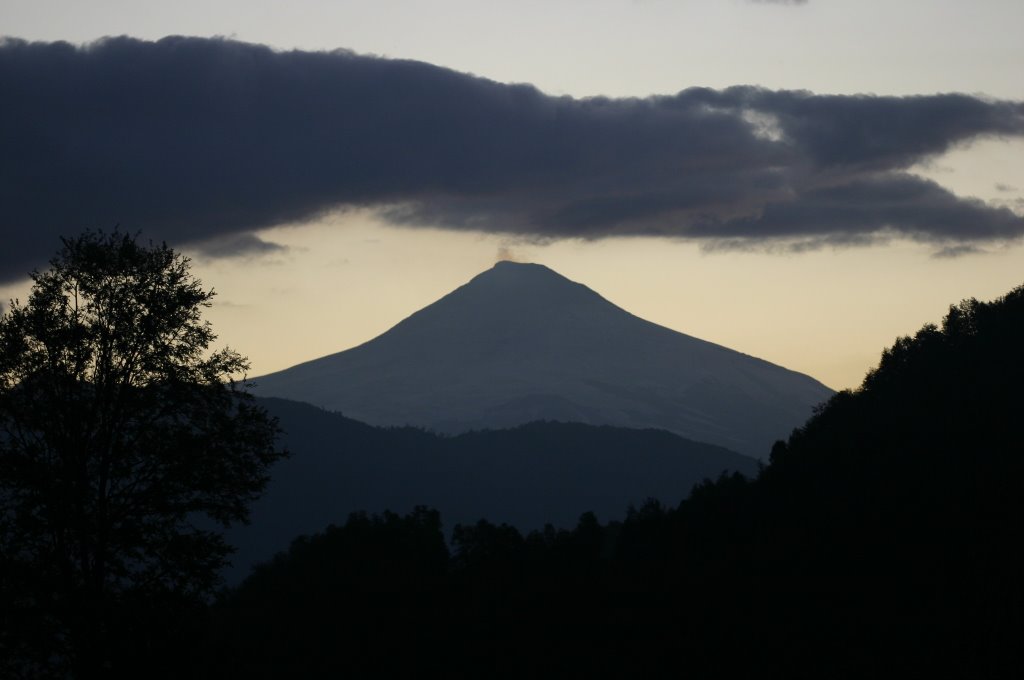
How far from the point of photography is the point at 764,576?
99.9 m

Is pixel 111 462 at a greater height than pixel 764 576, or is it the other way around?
pixel 111 462

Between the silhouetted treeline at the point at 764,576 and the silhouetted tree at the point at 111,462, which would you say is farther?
the silhouetted treeline at the point at 764,576

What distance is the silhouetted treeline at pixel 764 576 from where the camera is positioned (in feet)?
270

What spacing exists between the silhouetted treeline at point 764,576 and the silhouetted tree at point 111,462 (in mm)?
48979

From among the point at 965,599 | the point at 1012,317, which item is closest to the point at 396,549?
the point at 965,599

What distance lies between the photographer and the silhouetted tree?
23.0 m

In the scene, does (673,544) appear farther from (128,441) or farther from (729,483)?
(128,441)

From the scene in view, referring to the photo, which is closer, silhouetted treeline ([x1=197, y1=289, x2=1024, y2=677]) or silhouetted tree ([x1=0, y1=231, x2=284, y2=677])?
silhouetted tree ([x1=0, y1=231, x2=284, y2=677])

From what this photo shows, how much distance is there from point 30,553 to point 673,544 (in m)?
96.7

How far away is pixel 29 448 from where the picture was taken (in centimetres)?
2367

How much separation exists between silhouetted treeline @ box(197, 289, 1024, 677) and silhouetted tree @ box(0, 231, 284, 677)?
48979 mm

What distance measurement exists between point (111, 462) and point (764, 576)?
80.8 meters

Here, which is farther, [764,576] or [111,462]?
[764,576]

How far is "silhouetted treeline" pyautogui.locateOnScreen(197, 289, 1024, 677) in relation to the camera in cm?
8231
